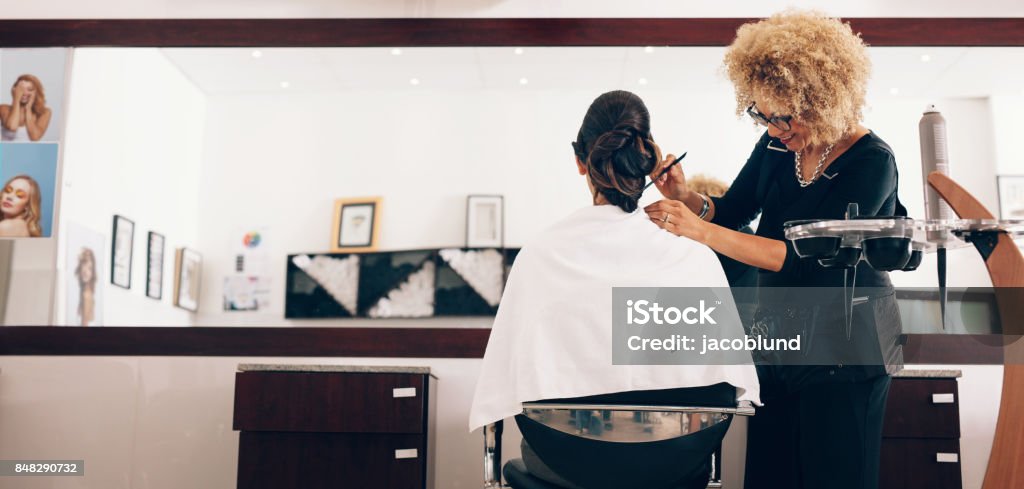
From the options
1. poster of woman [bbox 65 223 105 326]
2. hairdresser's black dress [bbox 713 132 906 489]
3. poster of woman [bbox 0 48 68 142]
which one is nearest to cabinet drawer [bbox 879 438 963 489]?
hairdresser's black dress [bbox 713 132 906 489]

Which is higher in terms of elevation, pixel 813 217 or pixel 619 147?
pixel 619 147

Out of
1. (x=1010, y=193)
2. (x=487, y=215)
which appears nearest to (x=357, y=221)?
(x=487, y=215)

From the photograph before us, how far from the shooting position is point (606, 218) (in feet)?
5.86

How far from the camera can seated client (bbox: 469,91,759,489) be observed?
1661 millimetres

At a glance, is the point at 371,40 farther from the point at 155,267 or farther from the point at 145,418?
the point at 145,418

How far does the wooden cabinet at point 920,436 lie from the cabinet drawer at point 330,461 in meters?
1.32

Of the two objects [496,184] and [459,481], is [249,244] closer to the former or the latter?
[496,184]

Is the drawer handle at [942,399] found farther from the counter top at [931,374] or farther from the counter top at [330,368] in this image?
the counter top at [330,368]

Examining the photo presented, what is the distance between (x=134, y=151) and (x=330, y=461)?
1.52m

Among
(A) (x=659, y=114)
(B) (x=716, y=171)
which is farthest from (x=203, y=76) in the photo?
(B) (x=716, y=171)

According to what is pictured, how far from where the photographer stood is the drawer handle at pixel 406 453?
2.56 meters

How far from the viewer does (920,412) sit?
2.50 metres

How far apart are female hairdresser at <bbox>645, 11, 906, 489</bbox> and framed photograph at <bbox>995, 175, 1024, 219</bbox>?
1406mm

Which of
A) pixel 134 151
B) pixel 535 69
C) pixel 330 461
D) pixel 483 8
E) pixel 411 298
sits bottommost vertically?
pixel 330 461
